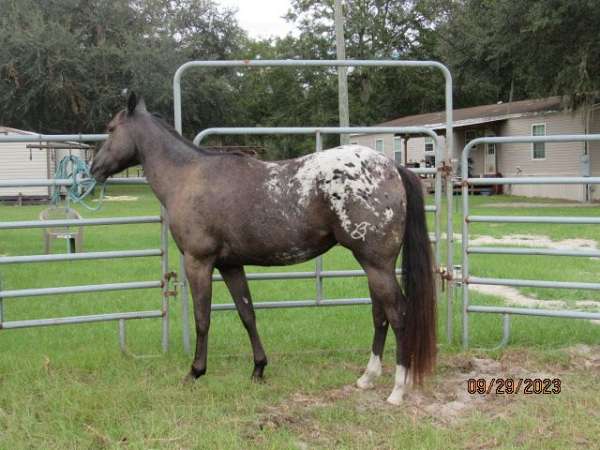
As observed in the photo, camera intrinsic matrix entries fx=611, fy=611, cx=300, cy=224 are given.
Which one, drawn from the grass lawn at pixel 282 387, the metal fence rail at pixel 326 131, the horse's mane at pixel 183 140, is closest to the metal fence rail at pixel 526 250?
the metal fence rail at pixel 326 131

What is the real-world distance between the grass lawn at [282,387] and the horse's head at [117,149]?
1.43 m

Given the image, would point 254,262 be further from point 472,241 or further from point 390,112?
point 390,112

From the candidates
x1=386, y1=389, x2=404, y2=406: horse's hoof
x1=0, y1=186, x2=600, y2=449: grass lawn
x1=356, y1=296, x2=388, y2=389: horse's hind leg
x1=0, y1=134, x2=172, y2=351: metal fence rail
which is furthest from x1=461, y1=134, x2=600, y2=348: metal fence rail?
x1=0, y1=134, x2=172, y2=351: metal fence rail

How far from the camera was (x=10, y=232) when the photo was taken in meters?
12.7

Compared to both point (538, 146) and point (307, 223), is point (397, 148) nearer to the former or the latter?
point (538, 146)

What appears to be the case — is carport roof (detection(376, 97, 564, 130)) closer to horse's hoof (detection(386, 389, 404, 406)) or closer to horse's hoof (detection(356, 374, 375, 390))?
horse's hoof (detection(356, 374, 375, 390))

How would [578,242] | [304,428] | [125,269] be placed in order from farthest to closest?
1. [578,242]
2. [125,269]
3. [304,428]

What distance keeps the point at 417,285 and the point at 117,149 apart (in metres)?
2.27

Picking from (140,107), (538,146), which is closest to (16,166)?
(538,146)

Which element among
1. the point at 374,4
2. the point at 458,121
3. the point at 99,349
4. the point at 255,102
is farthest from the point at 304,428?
the point at 374,4

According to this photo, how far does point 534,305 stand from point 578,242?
14.9 ft

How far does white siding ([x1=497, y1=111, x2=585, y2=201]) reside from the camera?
65.8 ft

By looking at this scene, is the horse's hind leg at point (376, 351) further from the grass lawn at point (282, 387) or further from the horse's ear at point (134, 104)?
the horse's ear at point (134, 104)

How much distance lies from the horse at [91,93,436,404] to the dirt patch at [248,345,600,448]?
0.14 metres
